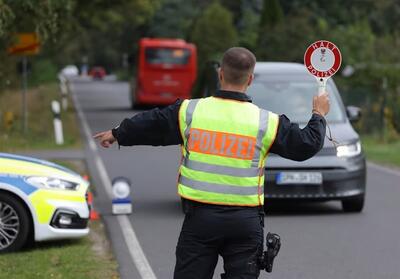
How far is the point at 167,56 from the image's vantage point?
46531 millimetres

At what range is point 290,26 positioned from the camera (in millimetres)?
48938

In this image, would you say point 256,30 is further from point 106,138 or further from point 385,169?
point 106,138

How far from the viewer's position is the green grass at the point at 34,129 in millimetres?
25053

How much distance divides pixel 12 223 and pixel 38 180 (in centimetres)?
48

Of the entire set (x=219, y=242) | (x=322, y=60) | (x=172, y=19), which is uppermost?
(x=322, y=60)

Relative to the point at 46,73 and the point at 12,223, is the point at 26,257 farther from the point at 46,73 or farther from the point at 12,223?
the point at 46,73

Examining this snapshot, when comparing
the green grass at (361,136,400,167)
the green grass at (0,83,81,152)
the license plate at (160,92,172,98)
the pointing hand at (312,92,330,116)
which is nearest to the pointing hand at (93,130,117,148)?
the pointing hand at (312,92,330,116)

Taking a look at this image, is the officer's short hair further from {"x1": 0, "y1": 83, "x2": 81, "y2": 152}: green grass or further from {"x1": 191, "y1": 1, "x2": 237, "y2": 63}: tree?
{"x1": 191, "y1": 1, "x2": 237, "y2": 63}: tree

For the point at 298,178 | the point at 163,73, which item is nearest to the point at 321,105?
the point at 298,178

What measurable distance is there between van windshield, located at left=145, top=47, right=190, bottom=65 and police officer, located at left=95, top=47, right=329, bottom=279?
4030cm

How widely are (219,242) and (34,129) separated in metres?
24.1

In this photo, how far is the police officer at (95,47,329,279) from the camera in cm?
579

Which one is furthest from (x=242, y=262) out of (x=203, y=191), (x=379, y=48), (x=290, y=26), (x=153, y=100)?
(x=379, y=48)

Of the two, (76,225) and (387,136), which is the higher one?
(76,225)
